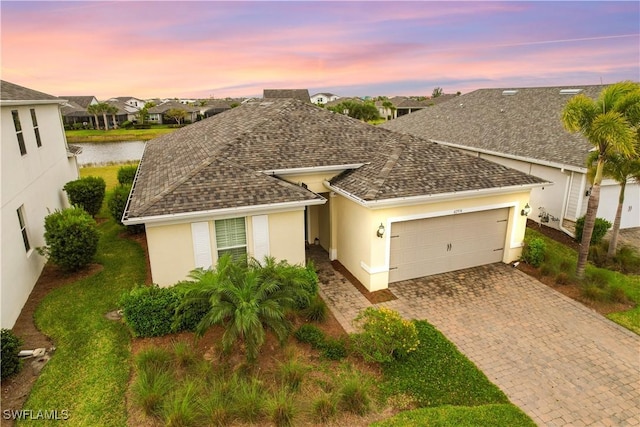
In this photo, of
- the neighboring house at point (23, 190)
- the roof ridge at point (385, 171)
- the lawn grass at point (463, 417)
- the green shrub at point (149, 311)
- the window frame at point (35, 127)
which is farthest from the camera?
the window frame at point (35, 127)

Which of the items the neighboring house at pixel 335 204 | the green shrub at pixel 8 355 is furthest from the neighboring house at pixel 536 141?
the green shrub at pixel 8 355

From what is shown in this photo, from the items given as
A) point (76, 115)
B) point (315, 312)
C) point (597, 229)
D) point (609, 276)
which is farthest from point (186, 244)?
point (76, 115)

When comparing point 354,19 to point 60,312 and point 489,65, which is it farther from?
point 60,312

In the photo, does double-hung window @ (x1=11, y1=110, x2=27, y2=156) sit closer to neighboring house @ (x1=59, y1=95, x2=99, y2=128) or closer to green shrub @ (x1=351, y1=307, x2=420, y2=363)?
green shrub @ (x1=351, y1=307, x2=420, y2=363)

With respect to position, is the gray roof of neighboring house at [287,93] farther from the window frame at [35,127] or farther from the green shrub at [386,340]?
the green shrub at [386,340]

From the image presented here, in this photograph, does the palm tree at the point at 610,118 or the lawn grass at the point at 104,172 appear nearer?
the palm tree at the point at 610,118
